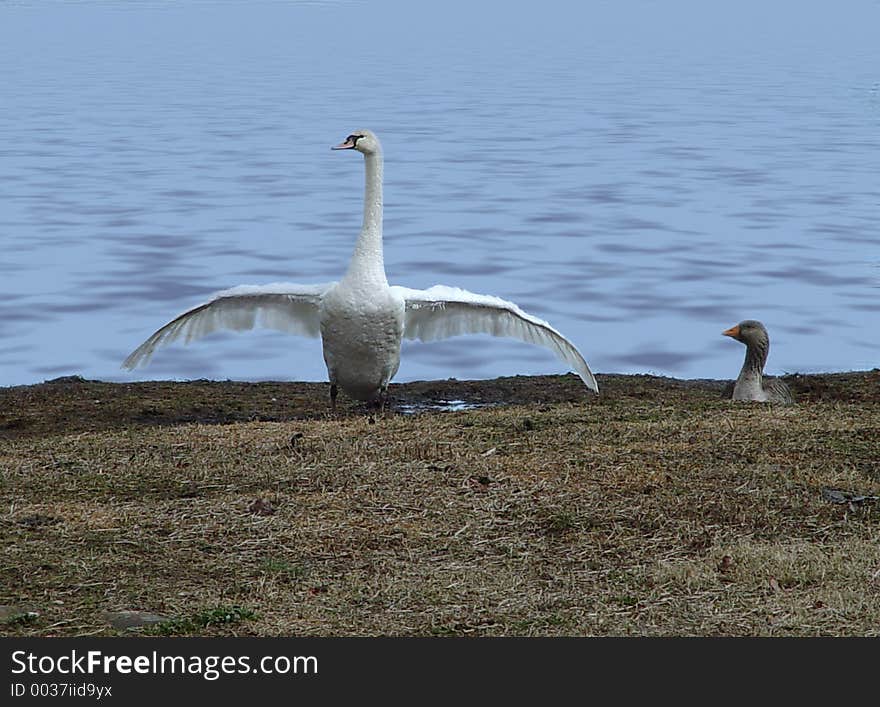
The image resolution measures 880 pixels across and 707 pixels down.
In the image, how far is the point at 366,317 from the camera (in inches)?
456

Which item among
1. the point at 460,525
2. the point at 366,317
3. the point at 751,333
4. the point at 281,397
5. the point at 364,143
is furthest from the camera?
the point at 281,397

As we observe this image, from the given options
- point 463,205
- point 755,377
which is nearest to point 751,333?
point 755,377

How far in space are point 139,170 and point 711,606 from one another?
3231cm

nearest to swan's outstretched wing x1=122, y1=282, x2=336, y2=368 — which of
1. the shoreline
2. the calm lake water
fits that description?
the shoreline

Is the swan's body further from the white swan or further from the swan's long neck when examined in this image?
the swan's long neck

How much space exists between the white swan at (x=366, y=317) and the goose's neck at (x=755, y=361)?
1.33 metres

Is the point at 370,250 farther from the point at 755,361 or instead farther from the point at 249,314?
the point at 755,361

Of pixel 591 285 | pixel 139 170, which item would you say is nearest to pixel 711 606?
pixel 591 285

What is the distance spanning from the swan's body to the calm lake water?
4016 mm

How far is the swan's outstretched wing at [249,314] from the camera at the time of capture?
40.0 feet

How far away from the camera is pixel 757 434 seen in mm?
9617

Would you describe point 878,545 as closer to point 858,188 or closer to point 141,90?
A: point 858,188

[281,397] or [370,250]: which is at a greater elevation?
[370,250]

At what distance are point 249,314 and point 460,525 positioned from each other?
5.02 meters
